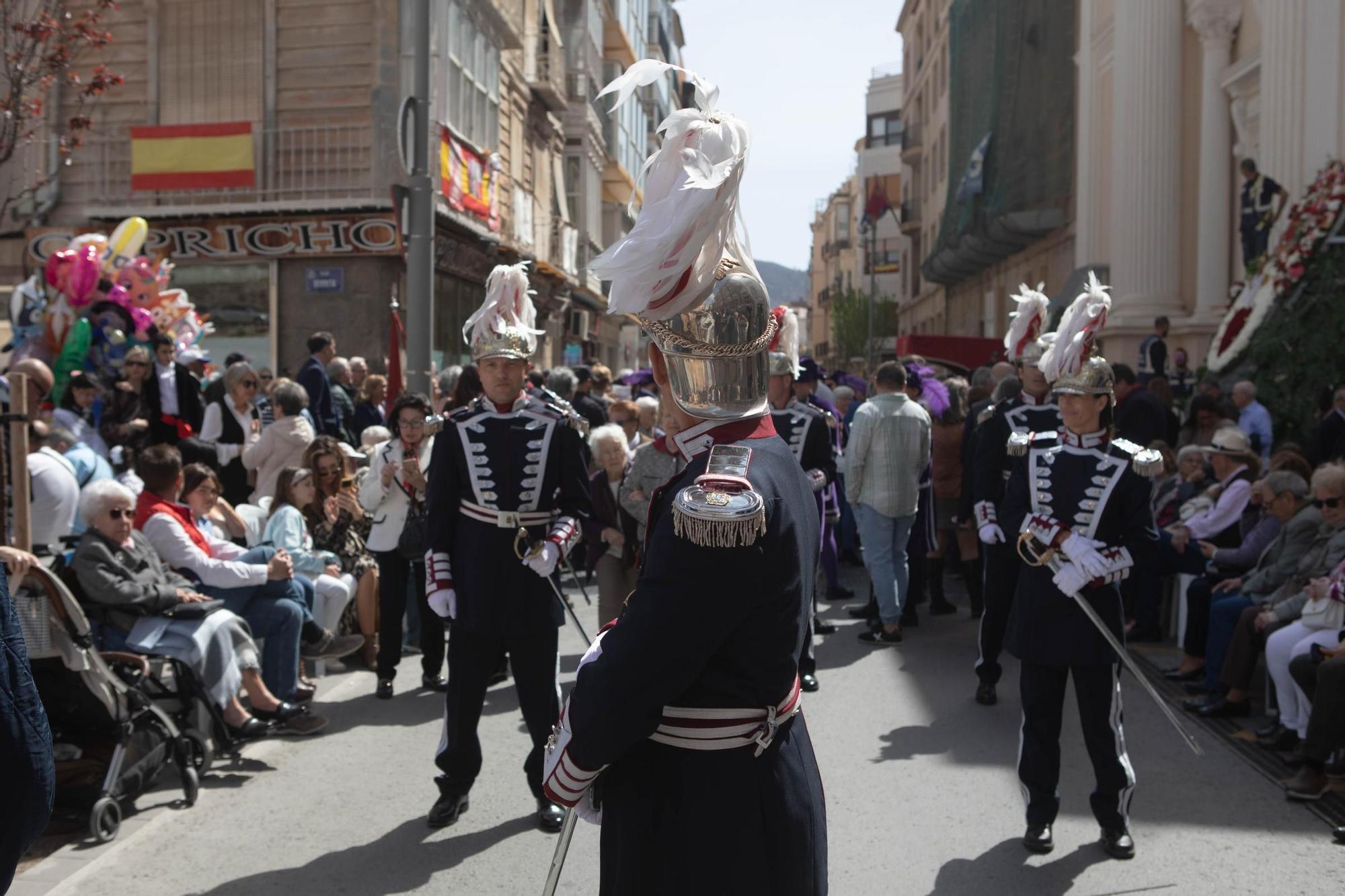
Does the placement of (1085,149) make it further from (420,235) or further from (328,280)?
(420,235)

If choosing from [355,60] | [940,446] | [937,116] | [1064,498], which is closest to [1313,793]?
[1064,498]

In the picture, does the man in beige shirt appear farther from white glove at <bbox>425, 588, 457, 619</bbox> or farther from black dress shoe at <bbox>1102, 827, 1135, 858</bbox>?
white glove at <bbox>425, 588, 457, 619</bbox>

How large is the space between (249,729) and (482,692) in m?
1.63

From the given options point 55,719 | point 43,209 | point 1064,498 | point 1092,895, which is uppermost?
point 43,209

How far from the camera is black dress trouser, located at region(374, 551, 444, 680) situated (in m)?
7.83

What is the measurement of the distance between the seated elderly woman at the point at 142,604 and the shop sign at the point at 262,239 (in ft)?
39.3

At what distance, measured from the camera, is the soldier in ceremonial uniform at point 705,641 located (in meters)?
2.63

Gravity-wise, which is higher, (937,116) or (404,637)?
(937,116)

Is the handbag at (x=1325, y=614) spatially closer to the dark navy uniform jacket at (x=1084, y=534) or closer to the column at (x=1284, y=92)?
the dark navy uniform jacket at (x=1084, y=534)

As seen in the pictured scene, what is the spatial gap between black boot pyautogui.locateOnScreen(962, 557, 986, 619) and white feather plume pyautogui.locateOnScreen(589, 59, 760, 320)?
25.2 feet

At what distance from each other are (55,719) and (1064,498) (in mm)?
→ 4471

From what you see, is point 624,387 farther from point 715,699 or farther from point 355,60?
point 715,699

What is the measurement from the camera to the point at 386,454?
26.6 feet

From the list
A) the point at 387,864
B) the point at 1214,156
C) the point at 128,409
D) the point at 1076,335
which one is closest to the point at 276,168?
the point at 128,409
